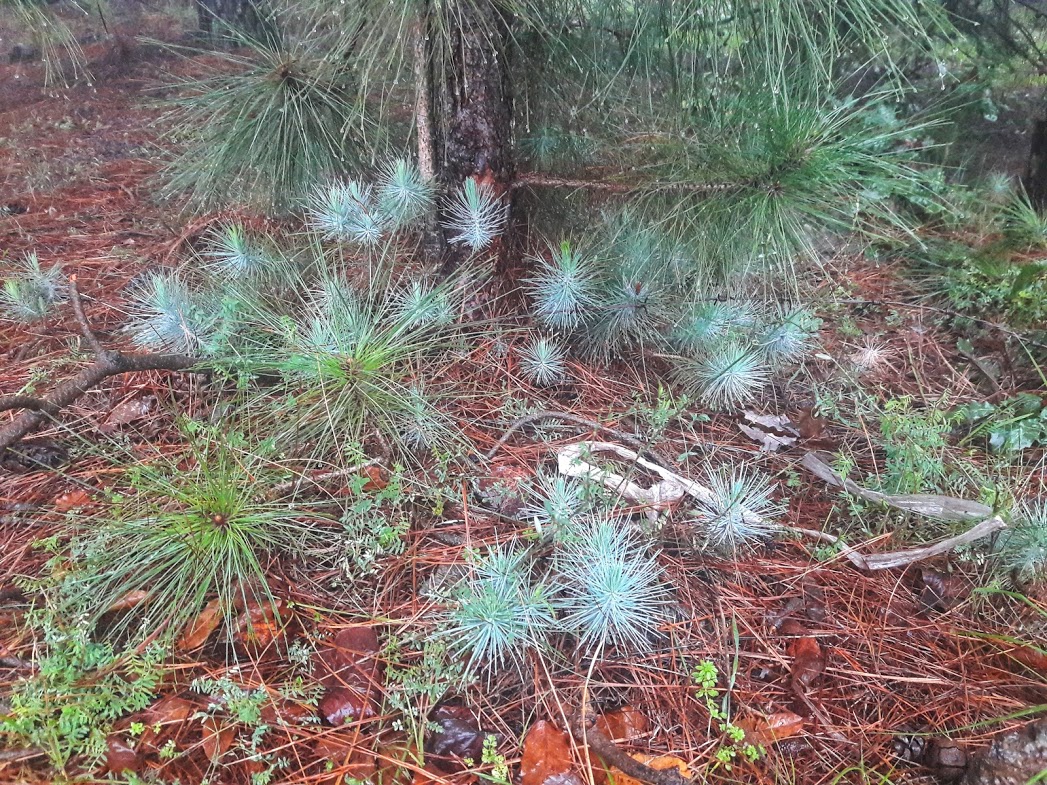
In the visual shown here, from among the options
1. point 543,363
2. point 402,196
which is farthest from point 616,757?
point 402,196

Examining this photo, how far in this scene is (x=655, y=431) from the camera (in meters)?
1.49

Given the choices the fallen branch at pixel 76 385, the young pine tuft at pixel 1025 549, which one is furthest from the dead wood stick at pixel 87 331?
the young pine tuft at pixel 1025 549

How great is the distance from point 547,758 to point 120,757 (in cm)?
64

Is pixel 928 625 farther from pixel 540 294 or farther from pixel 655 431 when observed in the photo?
pixel 540 294

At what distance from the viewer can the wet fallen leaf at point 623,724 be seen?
993mm

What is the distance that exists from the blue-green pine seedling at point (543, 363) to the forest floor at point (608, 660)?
0.14 ft

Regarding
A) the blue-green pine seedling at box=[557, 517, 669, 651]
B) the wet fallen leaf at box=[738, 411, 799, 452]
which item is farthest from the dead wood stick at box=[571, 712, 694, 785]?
the wet fallen leaf at box=[738, 411, 799, 452]

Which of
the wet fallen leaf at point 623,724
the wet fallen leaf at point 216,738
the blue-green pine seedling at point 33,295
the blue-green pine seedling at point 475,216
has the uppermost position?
the blue-green pine seedling at point 475,216

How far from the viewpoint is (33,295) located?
1781 mm

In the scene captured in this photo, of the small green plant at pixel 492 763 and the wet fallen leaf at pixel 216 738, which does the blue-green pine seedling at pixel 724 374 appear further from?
the wet fallen leaf at pixel 216 738

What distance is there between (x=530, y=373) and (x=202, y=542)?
0.90 meters

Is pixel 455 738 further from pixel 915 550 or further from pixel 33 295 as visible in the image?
pixel 33 295

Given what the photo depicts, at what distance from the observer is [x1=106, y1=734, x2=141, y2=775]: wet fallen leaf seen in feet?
2.92

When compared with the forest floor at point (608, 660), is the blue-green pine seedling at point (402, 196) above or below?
above
